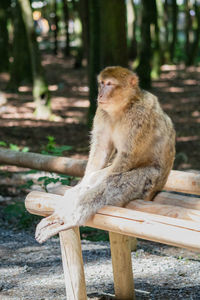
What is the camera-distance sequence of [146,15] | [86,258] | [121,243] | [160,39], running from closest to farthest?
[121,243]
[86,258]
[146,15]
[160,39]

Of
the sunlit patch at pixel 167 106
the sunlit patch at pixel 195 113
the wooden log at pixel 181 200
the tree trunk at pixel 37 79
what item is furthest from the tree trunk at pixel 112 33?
the wooden log at pixel 181 200

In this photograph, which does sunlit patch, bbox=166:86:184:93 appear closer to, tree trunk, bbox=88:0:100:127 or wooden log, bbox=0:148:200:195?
tree trunk, bbox=88:0:100:127

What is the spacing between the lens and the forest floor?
4.22 meters

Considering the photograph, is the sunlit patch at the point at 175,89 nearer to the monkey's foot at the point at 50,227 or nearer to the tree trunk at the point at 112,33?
the tree trunk at the point at 112,33

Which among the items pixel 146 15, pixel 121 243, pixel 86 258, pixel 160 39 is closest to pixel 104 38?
pixel 146 15

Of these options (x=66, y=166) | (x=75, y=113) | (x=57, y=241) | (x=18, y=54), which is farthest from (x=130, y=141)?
(x=18, y=54)

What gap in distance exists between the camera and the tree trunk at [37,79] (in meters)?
11.0

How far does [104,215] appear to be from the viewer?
331 centimetres

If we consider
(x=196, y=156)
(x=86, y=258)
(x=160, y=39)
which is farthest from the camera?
(x=160, y=39)

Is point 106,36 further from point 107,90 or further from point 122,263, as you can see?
point 122,263

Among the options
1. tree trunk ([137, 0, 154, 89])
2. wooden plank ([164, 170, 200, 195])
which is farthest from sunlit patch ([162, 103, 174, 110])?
wooden plank ([164, 170, 200, 195])

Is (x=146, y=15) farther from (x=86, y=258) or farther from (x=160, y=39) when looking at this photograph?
(x=86, y=258)

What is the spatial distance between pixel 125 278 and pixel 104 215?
891mm

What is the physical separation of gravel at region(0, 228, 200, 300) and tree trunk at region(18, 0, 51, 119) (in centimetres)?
626
